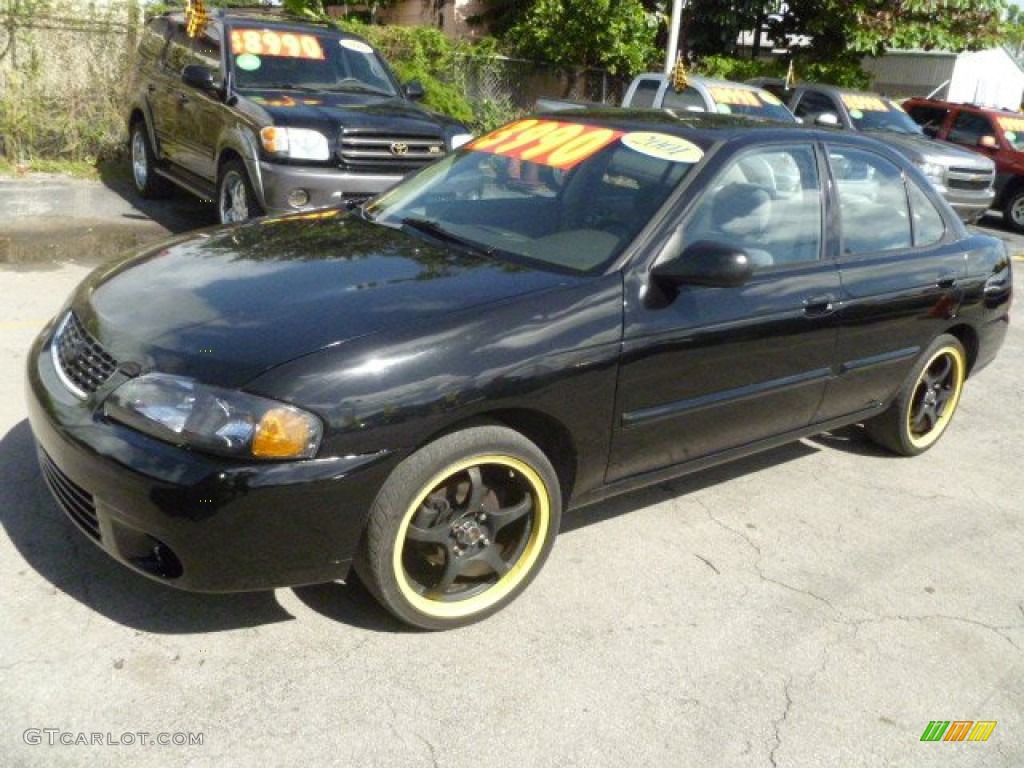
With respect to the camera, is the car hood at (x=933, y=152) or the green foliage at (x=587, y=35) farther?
the green foliage at (x=587, y=35)

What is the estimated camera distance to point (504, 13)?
69.6ft

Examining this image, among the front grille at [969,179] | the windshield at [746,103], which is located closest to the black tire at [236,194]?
the windshield at [746,103]

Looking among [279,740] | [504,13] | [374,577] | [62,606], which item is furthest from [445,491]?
[504,13]

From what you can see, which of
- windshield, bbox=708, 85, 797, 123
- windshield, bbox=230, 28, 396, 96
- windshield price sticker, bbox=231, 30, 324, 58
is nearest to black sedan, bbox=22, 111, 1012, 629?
windshield, bbox=230, 28, 396, 96

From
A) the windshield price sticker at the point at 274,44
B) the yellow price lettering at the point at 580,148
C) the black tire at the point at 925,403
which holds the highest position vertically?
the windshield price sticker at the point at 274,44

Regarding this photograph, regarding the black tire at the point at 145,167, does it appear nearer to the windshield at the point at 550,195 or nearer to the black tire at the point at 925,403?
the windshield at the point at 550,195

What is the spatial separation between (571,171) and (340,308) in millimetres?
1337

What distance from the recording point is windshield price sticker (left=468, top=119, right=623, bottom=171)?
13.6 feet

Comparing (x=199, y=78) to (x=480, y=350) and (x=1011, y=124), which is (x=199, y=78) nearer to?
(x=480, y=350)

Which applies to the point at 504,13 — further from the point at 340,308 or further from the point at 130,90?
the point at 340,308

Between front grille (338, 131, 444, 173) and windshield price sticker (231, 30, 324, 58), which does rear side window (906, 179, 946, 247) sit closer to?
front grille (338, 131, 444, 173)

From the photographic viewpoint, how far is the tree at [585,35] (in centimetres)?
1858

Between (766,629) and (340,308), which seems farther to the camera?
(766,629)

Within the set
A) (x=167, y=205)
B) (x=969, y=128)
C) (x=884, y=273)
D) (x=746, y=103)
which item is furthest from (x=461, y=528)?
(x=969, y=128)
